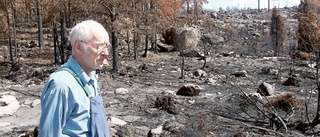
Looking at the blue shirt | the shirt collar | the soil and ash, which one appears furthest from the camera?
the soil and ash

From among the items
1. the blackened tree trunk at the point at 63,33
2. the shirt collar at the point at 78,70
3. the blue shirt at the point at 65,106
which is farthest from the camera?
the blackened tree trunk at the point at 63,33

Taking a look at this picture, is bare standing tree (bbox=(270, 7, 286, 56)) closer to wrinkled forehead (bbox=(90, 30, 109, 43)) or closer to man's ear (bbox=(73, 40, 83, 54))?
wrinkled forehead (bbox=(90, 30, 109, 43))

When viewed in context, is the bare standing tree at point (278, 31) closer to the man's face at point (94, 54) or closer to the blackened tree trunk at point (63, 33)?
the blackened tree trunk at point (63, 33)

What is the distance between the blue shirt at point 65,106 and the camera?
2.38 metres

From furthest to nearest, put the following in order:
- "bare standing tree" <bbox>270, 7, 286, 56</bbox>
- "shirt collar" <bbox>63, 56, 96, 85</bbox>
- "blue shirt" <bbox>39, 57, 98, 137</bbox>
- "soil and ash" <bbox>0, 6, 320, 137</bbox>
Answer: "bare standing tree" <bbox>270, 7, 286, 56</bbox>
"soil and ash" <bbox>0, 6, 320, 137</bbox>
"shirt collar" <bbox>63, 56, 96, 85</bbox>
"blue shirt" <bbox>39, 57, 98, 137</bbox>

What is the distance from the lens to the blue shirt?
2.38m

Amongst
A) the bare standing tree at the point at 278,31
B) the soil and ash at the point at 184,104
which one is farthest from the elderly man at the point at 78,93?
the bare standing tree at the point at 278,31

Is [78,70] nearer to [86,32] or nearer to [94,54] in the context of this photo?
[94,54]

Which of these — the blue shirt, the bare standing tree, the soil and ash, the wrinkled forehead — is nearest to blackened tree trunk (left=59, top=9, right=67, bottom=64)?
the soil and ash

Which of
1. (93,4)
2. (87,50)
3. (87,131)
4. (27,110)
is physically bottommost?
(27,110)

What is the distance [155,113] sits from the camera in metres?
9.23

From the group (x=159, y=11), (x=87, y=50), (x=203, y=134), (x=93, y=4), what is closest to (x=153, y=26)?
(x=159, y=11)

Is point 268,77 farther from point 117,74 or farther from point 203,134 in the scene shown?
point 203,134

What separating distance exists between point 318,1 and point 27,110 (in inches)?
672
